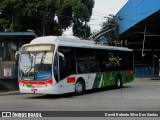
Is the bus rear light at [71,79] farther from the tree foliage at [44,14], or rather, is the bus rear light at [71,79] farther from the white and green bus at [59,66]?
the tree foliage at [44,14]

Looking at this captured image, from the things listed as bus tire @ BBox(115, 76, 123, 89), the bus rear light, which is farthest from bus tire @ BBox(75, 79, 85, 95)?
bus tire @ BBox(115, 76, 123, 89)

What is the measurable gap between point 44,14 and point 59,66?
1436 inches

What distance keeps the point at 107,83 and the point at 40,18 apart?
108 feet

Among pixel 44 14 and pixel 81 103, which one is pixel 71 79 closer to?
pixel 81 103

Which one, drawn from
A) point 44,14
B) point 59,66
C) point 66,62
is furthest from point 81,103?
point 44,14

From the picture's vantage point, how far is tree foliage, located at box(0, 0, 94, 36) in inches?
2162

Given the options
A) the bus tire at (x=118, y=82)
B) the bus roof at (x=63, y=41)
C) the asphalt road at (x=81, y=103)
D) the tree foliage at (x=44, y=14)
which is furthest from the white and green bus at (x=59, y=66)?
the tree foliage at (x=44, y=14)

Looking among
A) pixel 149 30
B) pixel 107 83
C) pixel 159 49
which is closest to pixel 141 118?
pixel 107 83

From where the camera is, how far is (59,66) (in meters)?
19.9

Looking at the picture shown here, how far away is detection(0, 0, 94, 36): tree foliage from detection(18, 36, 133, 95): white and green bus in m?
30.8

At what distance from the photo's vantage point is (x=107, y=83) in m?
25.6

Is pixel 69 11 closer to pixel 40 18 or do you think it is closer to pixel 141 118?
pixel 40 18

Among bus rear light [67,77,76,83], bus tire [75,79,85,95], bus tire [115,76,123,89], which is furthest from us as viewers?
bus tire [115,76,123,89]

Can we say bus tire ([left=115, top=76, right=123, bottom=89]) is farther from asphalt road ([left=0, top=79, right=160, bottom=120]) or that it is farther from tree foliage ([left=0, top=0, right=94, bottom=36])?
tree foliage ([left=0, top=0, right=94, bottom=36])
